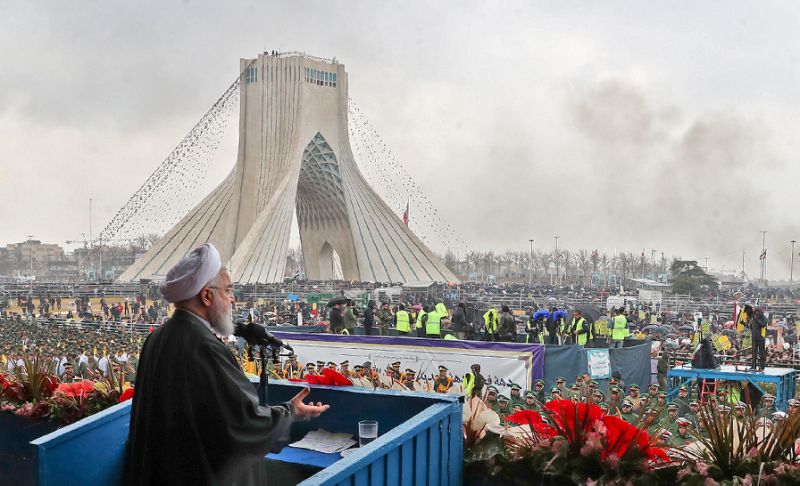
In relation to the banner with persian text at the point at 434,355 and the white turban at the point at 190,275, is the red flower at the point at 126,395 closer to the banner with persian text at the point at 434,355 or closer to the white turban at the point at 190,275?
the white turban at the point at 190,275

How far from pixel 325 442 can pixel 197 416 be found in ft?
4.52

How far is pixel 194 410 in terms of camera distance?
241cm

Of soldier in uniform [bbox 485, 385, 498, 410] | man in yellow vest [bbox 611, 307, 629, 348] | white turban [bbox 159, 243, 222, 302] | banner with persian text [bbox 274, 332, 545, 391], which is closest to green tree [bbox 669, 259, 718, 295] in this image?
man in yellow vest [bbox 611, 307, 629, 348]

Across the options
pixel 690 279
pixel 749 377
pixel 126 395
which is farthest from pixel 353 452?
pixel 690 279

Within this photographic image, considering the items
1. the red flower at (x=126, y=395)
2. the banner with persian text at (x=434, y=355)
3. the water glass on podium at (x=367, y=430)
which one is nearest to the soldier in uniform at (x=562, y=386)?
the water glass on podium at (x=367, y=430)

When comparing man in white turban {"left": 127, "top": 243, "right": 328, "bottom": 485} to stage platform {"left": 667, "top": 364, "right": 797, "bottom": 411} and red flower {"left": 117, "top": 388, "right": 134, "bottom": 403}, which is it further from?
stage platform {"left": 667, "top": 364, "right": 797, "bottom": 411}

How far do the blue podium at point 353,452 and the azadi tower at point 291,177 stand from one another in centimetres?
4225

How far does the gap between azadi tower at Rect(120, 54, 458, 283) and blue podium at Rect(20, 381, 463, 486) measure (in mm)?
42252

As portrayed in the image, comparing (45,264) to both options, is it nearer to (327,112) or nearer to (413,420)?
(327,112)

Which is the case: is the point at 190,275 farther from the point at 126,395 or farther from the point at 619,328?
the point at 619,328

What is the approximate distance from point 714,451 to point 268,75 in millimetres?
48634

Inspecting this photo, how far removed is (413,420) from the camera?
10.2 feet

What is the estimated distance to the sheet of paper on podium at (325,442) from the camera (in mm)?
3594

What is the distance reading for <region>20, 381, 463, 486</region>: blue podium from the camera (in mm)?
2923
